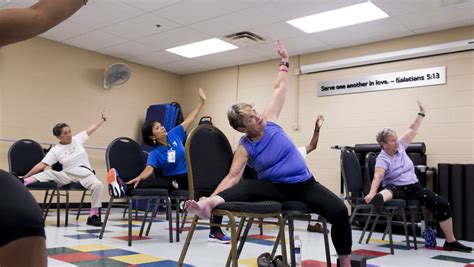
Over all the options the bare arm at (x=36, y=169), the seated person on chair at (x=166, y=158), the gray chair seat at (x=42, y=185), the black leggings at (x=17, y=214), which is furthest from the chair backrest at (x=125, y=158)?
the black leggings at (x=17, y=214)

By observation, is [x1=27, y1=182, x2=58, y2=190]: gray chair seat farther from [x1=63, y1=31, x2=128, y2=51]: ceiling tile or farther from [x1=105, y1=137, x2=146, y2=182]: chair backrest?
[x1=63, y1=31, x2=128, y2=51]: ceiling tile

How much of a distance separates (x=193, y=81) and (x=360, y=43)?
136 inches

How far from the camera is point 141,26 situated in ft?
19.3

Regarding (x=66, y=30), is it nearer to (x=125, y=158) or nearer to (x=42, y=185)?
(x=42, y=185)

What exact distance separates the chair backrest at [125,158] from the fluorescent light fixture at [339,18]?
275 cm

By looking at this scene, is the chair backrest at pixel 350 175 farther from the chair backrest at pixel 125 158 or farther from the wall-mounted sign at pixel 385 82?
the wall-mounted sign at pixel 385 82

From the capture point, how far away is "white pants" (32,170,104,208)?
4.43 m

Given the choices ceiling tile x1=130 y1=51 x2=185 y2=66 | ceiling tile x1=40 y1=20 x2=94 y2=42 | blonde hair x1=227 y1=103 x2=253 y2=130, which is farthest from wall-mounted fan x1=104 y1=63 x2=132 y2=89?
blonde hair x1=227 y1=103 x2=253 y2=130

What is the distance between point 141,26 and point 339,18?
264cm

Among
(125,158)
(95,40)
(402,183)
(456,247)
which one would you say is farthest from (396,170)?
(95,40)

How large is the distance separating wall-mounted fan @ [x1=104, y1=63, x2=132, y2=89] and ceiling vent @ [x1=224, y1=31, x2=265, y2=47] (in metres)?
1.78

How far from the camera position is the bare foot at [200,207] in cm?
179

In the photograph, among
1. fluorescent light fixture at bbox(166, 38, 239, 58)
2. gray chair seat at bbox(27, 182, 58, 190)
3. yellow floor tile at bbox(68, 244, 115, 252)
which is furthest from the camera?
fluorescent light fixture at bbox(166, 38, 239, 58)

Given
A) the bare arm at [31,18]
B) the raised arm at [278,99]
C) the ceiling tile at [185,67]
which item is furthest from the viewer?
the ceiling tile at [185,67]
